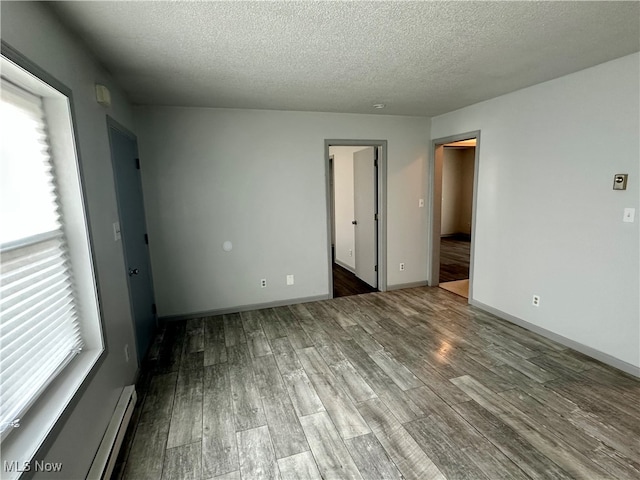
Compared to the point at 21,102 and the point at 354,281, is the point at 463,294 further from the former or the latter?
the point at 21,102

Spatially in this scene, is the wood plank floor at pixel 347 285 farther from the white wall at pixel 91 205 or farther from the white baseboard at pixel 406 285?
the white wall at pixel 91 205

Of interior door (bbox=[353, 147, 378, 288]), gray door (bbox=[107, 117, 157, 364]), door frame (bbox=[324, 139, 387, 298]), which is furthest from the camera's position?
interior door (bbox=[353, 147, 378, 288])

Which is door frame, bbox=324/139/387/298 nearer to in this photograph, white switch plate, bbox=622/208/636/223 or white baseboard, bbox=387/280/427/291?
white baseboard, bbox=387/280/427/291

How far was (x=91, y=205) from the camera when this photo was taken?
190 cm

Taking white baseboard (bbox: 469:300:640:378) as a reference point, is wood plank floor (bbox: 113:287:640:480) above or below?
below

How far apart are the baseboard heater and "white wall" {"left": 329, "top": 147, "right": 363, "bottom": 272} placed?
3884mm

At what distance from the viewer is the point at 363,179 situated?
4730mm

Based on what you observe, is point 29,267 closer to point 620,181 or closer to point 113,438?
→ point 113,438

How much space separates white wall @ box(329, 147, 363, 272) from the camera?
5459 millimetres

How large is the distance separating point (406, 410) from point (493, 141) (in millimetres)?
2940

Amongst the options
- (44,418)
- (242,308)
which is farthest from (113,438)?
(242,308)

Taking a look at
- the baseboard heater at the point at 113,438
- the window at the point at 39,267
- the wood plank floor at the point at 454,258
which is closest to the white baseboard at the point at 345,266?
the wood plank floor at the point at 454,258

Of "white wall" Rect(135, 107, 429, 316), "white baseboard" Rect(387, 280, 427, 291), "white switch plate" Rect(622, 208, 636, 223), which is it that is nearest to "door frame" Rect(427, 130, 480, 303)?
"white baseboard" Rect(387, 280, 427, 291)

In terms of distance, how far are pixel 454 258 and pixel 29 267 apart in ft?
21.4
